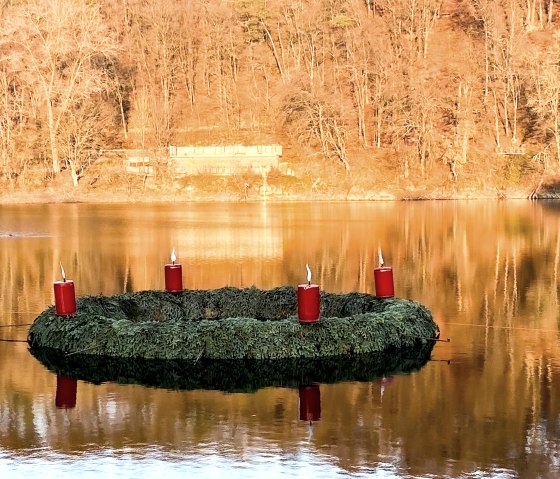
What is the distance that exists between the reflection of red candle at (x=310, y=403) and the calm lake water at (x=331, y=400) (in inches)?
2.9

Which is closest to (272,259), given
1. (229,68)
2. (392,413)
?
(392,413)

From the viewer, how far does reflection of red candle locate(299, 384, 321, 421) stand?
45.2 feet

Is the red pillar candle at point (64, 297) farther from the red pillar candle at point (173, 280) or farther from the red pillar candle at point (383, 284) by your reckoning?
the red pillar candle at point (383, 284)

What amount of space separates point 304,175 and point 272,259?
5344cm

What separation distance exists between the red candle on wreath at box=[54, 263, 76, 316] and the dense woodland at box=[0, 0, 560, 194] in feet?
234

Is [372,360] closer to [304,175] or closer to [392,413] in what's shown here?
[392,413]

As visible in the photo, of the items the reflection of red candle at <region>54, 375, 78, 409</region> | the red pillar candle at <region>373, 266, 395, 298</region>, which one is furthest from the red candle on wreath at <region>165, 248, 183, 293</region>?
the reflection of red candle at <region>54, 375, 78, 409</region>

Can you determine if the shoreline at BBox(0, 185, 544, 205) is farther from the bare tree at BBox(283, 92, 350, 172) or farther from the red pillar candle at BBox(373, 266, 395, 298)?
the red pillar candle at BBox(373, 266, 395, 298)

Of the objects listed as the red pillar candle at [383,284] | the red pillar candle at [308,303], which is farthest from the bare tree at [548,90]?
the red pillar candle at [308,303]

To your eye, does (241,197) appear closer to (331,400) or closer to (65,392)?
(65,392)

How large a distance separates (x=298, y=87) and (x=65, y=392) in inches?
3074

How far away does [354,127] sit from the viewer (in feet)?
317

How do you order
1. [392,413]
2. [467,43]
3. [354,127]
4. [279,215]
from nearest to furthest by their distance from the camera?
[392,413]
[279,215]
[354,127]
[467,43]

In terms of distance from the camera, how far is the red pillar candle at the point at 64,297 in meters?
19.0
